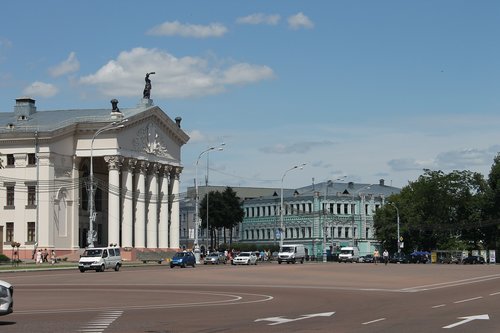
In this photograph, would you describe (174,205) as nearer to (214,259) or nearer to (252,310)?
(214,259)

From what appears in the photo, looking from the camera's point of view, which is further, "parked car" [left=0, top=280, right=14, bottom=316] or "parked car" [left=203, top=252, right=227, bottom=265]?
"parked car" [left=203, top=252, right=227, bottom=265]

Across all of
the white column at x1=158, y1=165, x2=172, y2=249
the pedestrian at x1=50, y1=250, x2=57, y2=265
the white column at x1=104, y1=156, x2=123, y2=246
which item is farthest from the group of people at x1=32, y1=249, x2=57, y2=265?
the white column at x1=158, y1=165, x2=172, y2=249

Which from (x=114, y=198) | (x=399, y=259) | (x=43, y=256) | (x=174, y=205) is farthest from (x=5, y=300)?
(x=399, y=259)

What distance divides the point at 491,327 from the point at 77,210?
89157mm

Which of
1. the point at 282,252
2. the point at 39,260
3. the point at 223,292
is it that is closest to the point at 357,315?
the point at 223,292

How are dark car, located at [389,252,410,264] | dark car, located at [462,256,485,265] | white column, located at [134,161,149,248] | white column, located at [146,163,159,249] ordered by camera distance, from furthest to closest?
dark car, located at [389,252,410,264]
dark car, located at [462,256,485,265]
white column, located at [146,163,159,249]
white column, located at [134,161,149,248]

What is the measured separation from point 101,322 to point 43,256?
7371 cm

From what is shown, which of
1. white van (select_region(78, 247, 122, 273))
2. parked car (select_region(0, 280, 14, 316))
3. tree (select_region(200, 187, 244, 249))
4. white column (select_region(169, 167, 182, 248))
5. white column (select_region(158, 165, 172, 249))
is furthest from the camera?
tree (select_region(200, 187, 244, 249))

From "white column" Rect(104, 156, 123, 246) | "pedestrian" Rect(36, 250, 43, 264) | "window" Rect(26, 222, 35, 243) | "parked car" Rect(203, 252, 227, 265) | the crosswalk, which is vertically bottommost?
the crosswalk

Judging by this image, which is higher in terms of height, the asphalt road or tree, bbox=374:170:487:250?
tree, bbox=374:170:487:250

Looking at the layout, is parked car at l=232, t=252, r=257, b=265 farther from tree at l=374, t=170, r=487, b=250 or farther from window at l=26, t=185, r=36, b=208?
tree at l=374, t=170, r=487, b=250

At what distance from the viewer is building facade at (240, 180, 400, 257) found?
169 metres

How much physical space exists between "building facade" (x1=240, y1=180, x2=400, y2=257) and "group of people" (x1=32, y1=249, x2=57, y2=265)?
71678 mm

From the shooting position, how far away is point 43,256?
3664 inches
